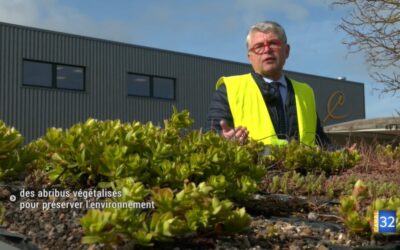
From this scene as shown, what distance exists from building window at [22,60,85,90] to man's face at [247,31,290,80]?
1859 cm

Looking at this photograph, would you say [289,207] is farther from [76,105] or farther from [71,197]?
[76,105]

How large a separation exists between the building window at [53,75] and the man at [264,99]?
729 inches

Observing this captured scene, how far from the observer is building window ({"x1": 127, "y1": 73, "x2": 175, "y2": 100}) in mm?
25109

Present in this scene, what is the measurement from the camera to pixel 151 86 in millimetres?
25844

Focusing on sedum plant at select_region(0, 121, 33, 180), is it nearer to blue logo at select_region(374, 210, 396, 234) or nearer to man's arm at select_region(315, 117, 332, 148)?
blue logo at select_region(374, 210, 396, 234)

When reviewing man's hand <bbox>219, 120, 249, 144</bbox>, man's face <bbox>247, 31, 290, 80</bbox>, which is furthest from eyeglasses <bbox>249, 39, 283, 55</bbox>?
man's hand <bbox>219, 120, 249, 144</bbox>

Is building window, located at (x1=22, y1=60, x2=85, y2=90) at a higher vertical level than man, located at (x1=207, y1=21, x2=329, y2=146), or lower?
higher

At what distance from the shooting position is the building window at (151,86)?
989 inches

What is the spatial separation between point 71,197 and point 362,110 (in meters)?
34.6

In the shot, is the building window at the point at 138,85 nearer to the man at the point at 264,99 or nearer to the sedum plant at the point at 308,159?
the man at the point at 264,99

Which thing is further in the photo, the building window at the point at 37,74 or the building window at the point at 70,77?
the building window at the point at 70,77

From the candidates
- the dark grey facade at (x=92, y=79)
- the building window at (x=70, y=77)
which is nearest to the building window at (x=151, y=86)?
the dark grey facade at (x=92, y=79)

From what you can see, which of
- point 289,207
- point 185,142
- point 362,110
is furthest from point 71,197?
point 362,110

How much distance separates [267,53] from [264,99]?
1.14ft
